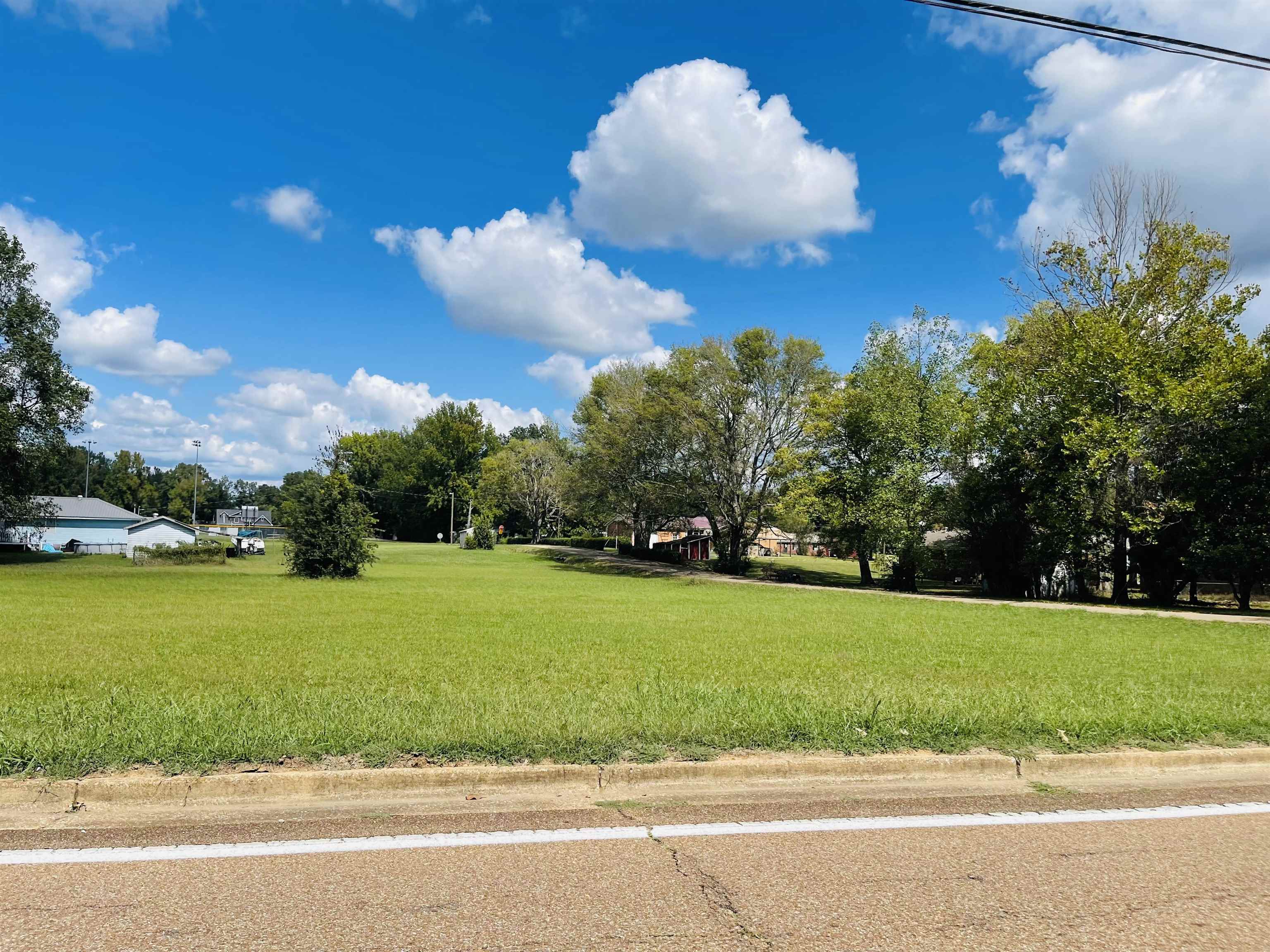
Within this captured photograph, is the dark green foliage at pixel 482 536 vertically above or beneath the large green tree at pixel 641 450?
beneath

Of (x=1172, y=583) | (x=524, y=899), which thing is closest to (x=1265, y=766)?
(x=524, y=899)

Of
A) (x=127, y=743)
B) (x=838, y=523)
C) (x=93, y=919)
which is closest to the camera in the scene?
(x=93, y=919)

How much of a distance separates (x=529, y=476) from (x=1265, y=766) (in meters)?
75.7

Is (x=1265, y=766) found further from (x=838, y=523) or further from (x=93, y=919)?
(x=838, y=523)

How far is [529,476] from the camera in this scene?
7994 cm

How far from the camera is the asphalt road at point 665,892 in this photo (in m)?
3.33

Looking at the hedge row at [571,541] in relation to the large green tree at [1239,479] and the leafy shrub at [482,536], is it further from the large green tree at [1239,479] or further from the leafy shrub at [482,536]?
the large green tree at [1239,479]

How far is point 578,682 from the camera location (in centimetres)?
861

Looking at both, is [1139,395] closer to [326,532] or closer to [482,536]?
[326,532]

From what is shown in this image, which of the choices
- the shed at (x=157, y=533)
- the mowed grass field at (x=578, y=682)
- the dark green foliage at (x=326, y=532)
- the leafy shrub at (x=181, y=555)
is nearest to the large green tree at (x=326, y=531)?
the dark green foliage at (x=326, y=532)

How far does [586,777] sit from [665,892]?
1.60m

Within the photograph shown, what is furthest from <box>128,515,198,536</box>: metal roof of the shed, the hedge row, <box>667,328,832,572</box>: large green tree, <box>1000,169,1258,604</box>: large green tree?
<box>1000,169,1258,604</box>: large green tree

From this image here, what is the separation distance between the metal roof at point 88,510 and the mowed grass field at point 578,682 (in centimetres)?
5742

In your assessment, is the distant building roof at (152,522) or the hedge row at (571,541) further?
the hedge row at (571,541)
